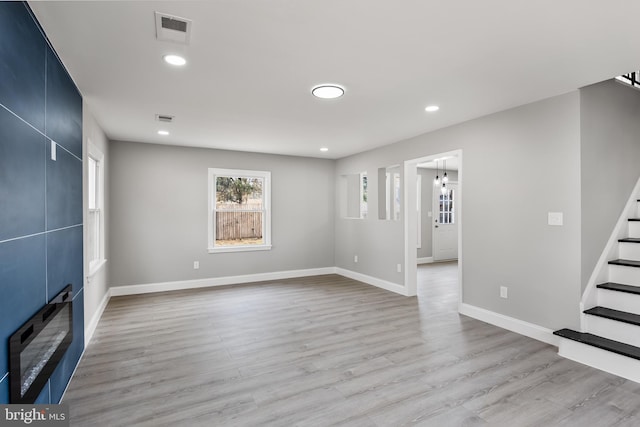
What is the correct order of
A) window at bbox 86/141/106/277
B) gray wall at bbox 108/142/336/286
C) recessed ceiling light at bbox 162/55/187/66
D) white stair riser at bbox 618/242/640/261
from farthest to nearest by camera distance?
gray wall at bbox 108/142/336/286, window at bbox 86/141/106/277, white stair riser at bbox 618/242/640/261, recessed ceiling light at bbox 162/55/187/66

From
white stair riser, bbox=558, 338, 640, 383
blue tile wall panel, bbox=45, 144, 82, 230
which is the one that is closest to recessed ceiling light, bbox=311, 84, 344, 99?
blue tile wall panel, bbox=45, 144, 82, 230

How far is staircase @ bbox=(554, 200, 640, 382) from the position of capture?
8.84ft

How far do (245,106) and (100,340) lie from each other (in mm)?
2876

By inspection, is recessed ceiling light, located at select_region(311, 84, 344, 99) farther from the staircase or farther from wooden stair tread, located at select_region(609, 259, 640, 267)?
wooden stair tread, located at select_region(609, 259, 640, 267)

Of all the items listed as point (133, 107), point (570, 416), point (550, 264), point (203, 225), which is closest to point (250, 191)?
point (203, 225)

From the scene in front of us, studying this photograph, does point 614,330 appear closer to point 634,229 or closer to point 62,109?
point 634,229

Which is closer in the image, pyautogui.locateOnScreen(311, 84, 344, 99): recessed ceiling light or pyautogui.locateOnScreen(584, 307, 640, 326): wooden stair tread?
pyautogui.locateOnScreen(584, 307, 640, 326): wooden stair tread

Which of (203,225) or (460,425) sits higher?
(203,225)

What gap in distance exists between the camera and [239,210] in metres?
6.25

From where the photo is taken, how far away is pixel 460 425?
6.79ft

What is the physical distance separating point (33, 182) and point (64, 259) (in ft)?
2.86

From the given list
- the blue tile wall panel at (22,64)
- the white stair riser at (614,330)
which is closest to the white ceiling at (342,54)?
the blue tile wall panel at (22,64)

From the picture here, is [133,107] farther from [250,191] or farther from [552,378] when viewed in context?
[552,378]

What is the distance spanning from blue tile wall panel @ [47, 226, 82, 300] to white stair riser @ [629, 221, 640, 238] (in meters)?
5.32
